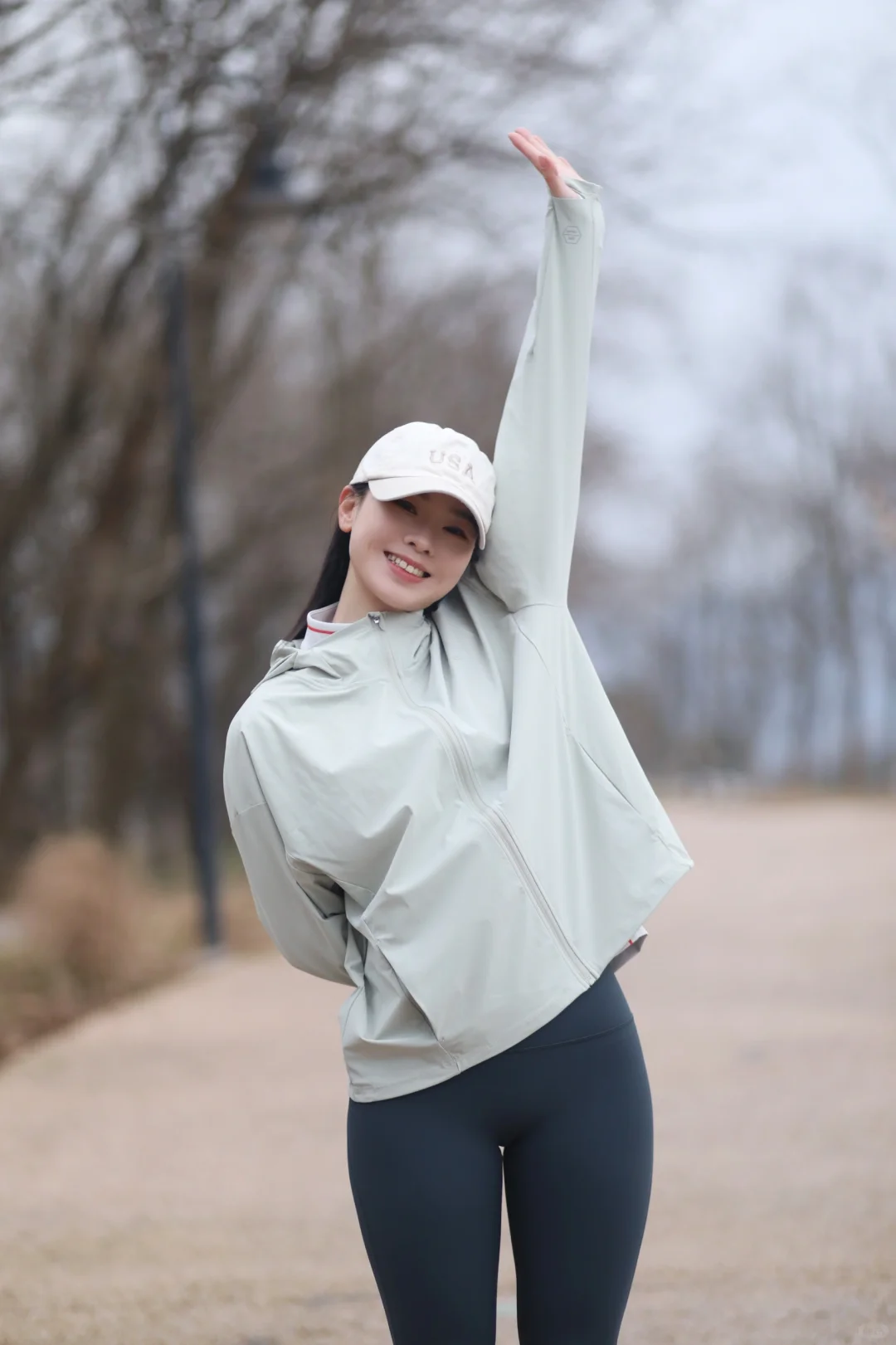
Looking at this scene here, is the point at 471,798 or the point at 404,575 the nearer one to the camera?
the point at 471,798

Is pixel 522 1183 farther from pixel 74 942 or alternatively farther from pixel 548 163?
pixel 74 942

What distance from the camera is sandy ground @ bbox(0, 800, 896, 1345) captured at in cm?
394

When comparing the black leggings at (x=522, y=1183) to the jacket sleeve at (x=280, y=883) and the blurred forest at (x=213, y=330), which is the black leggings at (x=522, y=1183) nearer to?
the jacket sleeve at (x=280, y=883)

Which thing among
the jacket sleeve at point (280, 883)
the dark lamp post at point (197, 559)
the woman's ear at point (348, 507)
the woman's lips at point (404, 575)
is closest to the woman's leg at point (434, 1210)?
the jacket sleeve at point (280, 883)

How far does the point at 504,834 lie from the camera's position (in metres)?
2.04

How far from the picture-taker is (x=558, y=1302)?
209 centimetres

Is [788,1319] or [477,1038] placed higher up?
[477,1038]

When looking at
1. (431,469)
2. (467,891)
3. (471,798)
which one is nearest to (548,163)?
(431,469)

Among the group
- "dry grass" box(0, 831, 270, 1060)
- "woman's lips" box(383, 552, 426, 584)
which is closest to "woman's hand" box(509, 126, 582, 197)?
"woman's lips" box(383, 552, 426, 584)

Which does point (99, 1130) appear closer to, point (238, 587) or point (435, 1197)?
point (435, 1197)

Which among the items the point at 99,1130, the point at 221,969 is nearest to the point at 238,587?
the point at 221,969

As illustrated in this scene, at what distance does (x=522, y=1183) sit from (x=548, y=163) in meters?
1.43

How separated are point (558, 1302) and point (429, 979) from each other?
1.56 feet

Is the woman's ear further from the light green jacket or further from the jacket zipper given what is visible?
the jacket zipper
